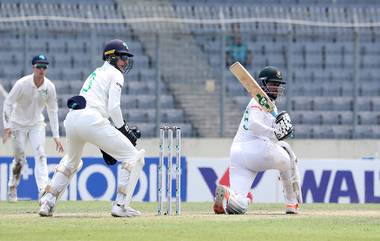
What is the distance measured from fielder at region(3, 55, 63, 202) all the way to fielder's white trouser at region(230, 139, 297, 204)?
11.7 feet

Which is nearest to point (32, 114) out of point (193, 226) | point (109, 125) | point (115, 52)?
point (115, 52)

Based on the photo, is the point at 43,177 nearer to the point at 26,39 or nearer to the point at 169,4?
the point at 26,39

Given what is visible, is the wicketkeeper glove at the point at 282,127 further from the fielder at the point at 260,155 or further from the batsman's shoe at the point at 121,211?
the batsman's shoe at the point at 121,211

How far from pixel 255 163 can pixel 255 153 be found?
14cm

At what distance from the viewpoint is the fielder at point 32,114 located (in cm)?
1867

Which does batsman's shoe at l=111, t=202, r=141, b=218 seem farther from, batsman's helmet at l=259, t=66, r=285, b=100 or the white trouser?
batsman's helmet at l=259, t=66, r=285, b=100

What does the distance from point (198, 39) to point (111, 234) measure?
12406mm

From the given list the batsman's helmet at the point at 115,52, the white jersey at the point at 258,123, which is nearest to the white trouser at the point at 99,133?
the batsman's helmet at the point at 115,52

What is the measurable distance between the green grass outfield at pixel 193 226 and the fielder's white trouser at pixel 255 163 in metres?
0.37

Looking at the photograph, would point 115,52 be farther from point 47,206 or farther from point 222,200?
point 222,200

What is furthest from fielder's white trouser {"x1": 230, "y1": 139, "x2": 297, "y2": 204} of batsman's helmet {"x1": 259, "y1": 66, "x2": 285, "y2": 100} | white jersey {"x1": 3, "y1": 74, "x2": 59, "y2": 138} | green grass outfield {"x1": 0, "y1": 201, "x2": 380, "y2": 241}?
white jersey {"x1": 3, "y1": 74, "x2": 59, "y2": 138}

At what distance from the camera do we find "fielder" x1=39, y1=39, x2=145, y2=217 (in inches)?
573

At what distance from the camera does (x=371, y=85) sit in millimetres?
25609

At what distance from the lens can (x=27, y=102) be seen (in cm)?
1933
